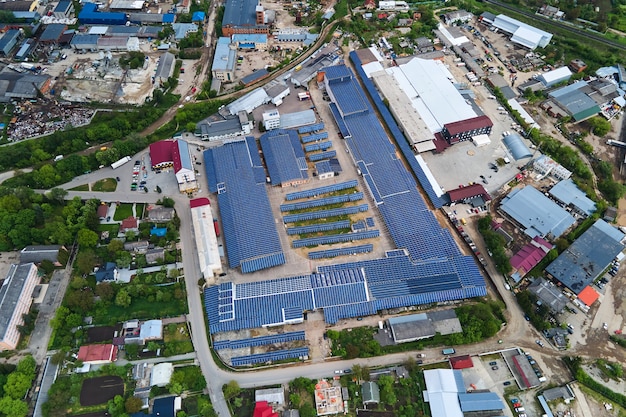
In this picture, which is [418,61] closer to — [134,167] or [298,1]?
[298,1]

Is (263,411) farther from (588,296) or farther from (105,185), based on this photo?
(588,296)

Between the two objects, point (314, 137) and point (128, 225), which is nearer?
point (128, 225)

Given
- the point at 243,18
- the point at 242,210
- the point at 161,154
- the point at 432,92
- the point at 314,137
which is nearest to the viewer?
the point at 242,210

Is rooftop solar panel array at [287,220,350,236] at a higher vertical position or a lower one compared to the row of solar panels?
higher

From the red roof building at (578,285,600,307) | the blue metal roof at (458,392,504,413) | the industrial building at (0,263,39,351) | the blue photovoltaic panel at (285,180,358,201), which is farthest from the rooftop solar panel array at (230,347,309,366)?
the red roof building at (578,285,600,307)

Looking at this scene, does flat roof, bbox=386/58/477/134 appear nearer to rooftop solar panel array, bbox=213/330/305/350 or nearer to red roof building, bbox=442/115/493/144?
red roof building, bbox=442/115/493/144

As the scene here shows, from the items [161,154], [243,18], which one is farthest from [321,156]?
[243,18]

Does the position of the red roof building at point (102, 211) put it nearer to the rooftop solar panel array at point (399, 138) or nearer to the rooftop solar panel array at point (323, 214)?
the rooftop solar panel array at point (323, 214)

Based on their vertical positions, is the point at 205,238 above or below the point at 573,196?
below
